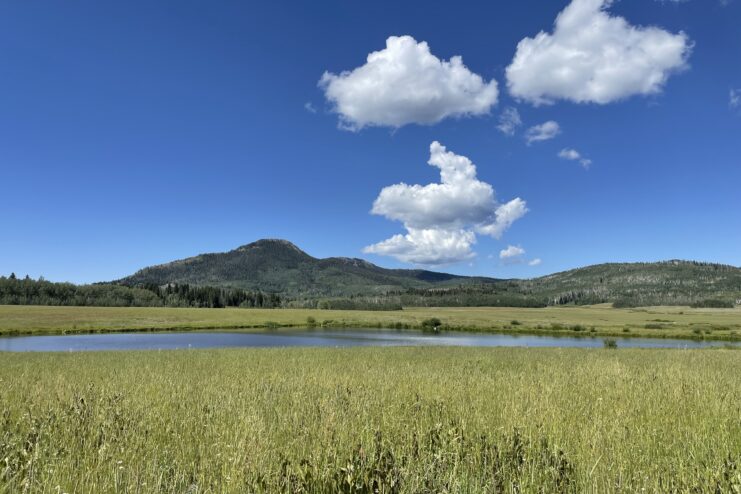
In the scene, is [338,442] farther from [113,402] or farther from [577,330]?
[577,330]

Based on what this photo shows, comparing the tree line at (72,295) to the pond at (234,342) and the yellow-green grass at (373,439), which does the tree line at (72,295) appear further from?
the yellow-green grass at (373,439)

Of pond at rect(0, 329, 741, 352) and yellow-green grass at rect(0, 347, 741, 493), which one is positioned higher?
yellow-green grass at rect(0, 347, 741, 493)

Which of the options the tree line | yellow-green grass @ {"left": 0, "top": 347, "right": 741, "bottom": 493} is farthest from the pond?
the tree line

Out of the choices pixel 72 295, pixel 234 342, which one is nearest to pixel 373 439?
pixel 234 342

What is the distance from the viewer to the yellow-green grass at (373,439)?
407cm

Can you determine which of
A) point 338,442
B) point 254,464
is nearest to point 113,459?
point 254,464

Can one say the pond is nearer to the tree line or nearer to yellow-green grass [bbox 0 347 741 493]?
yellow-green grass [bbox 0 347 741 493]

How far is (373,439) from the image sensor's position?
5.41 meters

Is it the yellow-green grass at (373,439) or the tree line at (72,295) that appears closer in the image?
the yellow-green grass at (373,439)

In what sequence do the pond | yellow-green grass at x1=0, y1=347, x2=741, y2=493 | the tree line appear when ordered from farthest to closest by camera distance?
1. the tree line
2. the pond
3. yellow-green grass at x1=0, y1=347, x2=741, y2=493

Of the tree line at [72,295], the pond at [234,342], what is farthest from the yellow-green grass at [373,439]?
the tree line at [72,295]

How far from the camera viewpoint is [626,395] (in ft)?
29.6

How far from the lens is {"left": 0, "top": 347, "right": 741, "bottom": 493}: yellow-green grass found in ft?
13.4

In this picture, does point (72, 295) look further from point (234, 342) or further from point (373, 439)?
point (373, 439)
